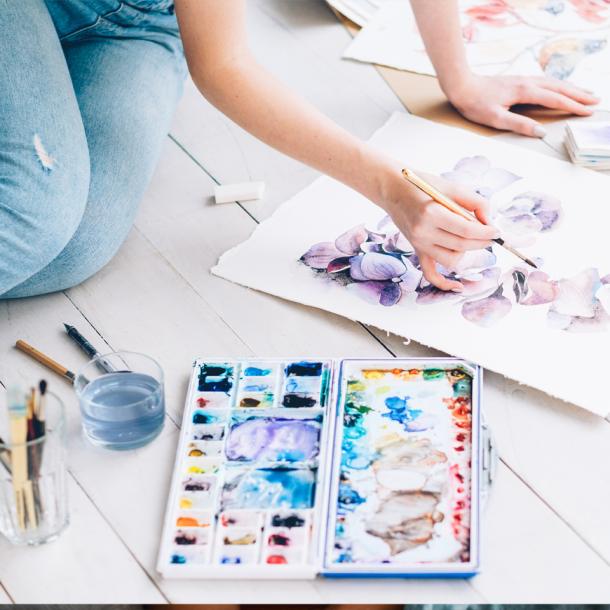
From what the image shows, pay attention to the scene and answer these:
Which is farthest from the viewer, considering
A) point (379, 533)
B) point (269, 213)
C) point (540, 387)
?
point (269, 213)

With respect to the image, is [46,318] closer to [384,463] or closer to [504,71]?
[384,463]

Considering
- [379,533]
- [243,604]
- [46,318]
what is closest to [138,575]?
[243,604]

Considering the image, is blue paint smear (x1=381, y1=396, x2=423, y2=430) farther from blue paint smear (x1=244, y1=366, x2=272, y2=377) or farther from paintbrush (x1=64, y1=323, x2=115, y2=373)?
paintbrush (x1=64, y1=323, x2=115, y2=373)

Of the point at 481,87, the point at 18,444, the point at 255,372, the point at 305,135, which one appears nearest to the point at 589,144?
the point at 481,87

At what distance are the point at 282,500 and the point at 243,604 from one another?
0.10m

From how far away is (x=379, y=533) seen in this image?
2.82ft

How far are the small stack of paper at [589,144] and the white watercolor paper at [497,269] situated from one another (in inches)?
0.9

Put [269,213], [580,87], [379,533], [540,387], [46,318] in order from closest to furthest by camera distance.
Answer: [379,533] → [540,387] → [46,318] → [269,213] → [580,87]

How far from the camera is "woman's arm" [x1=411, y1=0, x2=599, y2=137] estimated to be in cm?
134

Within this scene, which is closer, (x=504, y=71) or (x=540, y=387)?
(x=540, y=387)

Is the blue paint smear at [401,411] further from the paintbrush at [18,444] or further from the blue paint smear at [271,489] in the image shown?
the paintbrush at [18,444]

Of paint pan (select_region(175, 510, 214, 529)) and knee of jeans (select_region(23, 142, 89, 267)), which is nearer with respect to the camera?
paint pan (select_region(175, 510, 214, 529))

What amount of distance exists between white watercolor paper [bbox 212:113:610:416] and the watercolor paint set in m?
0.08

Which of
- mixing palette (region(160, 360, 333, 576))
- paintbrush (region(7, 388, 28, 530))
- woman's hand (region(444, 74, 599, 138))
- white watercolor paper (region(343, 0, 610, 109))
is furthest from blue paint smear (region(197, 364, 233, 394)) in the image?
white watercolor paper (region(343, 0, 610, 109))
